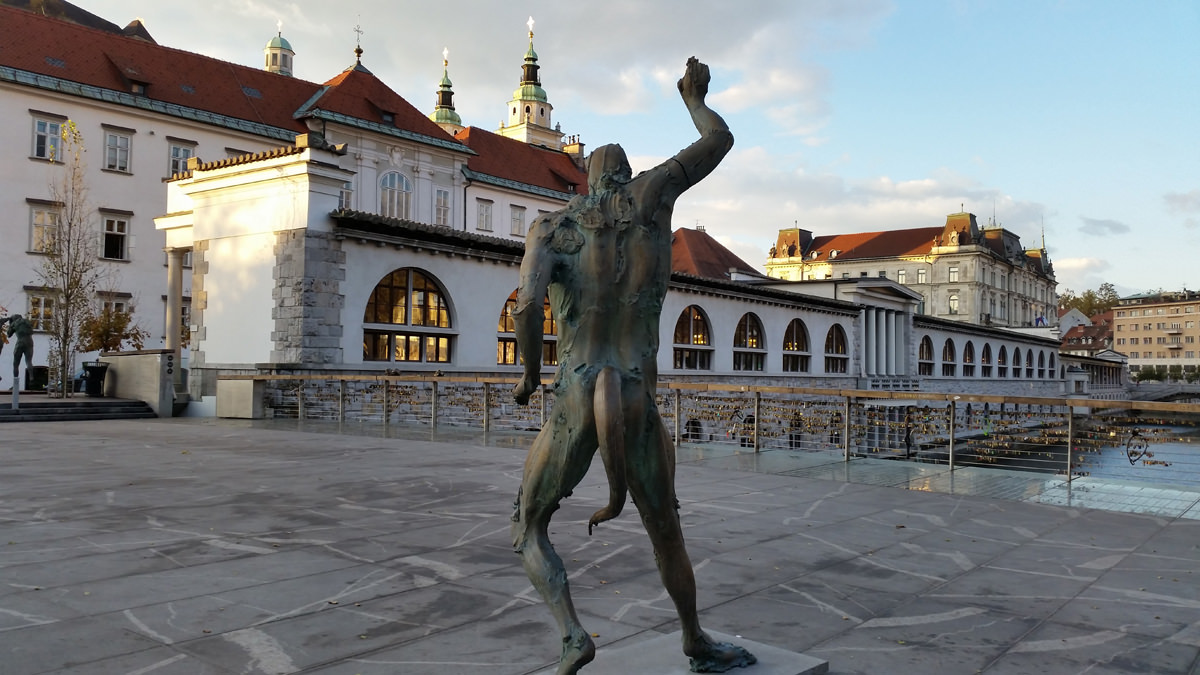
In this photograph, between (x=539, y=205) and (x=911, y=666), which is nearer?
(x=911, y=666)

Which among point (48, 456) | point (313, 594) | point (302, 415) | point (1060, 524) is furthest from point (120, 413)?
point (1060, 524)

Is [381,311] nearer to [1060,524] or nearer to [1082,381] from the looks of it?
[1060,524]

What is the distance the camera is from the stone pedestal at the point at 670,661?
3.46m

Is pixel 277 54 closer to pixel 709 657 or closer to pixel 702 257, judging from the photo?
A: pixel 702 257

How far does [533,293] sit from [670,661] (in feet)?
5.45

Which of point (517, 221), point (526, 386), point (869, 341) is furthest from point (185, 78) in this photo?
point (526, 386)

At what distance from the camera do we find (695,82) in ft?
12.6

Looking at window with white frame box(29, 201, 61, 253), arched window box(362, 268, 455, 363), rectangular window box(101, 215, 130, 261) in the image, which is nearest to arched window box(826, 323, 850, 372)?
arched window box(362, 268, 455, 363)

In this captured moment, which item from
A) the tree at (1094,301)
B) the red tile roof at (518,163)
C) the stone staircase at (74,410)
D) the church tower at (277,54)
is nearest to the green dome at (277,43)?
the church tower at (277,54)

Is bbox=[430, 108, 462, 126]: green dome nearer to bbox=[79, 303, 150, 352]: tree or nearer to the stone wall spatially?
bbox=[79, 303, 150, 352]: tree

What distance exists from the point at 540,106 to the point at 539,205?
57250 mm

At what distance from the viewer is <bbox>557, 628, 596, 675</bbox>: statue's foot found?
122 inches

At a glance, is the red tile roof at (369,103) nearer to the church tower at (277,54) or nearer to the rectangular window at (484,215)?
the rectangular window at (484,215)

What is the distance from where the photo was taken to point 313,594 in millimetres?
4875
